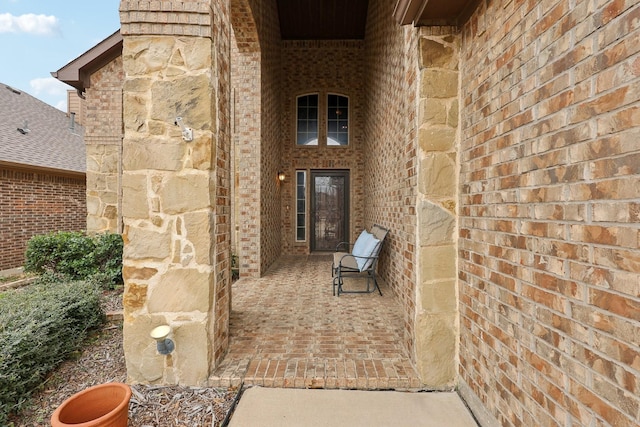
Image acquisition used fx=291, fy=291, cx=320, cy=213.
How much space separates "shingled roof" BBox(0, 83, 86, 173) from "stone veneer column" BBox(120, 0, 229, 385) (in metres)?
6.25

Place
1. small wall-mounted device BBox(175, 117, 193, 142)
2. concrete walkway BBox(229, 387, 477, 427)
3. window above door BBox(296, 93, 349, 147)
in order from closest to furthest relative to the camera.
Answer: concrete walkway BBox(229, 387, 477, 427)
small wall-mounted device BBox(175, 117, 193, 142)
window above door BBox(296, 93, 349, 147)

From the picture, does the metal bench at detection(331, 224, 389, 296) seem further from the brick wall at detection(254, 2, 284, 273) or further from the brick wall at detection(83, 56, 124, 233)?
the brick wall at detection(83, 56, 124, 233)

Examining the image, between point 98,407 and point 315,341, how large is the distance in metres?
1.47

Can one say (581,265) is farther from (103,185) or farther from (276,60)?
(103,185)

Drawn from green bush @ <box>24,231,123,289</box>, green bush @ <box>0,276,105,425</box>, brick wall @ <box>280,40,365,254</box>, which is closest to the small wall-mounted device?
green bush @ <box>0,276,105,425</box>

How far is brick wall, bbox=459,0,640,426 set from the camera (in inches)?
34.3

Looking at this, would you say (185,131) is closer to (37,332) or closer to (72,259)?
(37,332)

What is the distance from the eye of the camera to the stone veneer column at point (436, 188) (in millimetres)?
1903

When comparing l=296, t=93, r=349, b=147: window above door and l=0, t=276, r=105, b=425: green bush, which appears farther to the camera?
l=296, t=93, r=349, b=147: window above door

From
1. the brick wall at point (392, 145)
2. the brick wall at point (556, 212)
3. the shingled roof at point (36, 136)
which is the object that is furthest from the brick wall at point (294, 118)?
the shingled roof at point (36, 136)

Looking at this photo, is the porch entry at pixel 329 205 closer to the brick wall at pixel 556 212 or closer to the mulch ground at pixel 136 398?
the mulch ground at pixel 136 398

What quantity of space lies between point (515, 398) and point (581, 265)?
0.76 m

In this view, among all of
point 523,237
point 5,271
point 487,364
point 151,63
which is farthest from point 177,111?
point 5,271

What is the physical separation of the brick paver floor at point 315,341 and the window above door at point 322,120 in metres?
4.19
